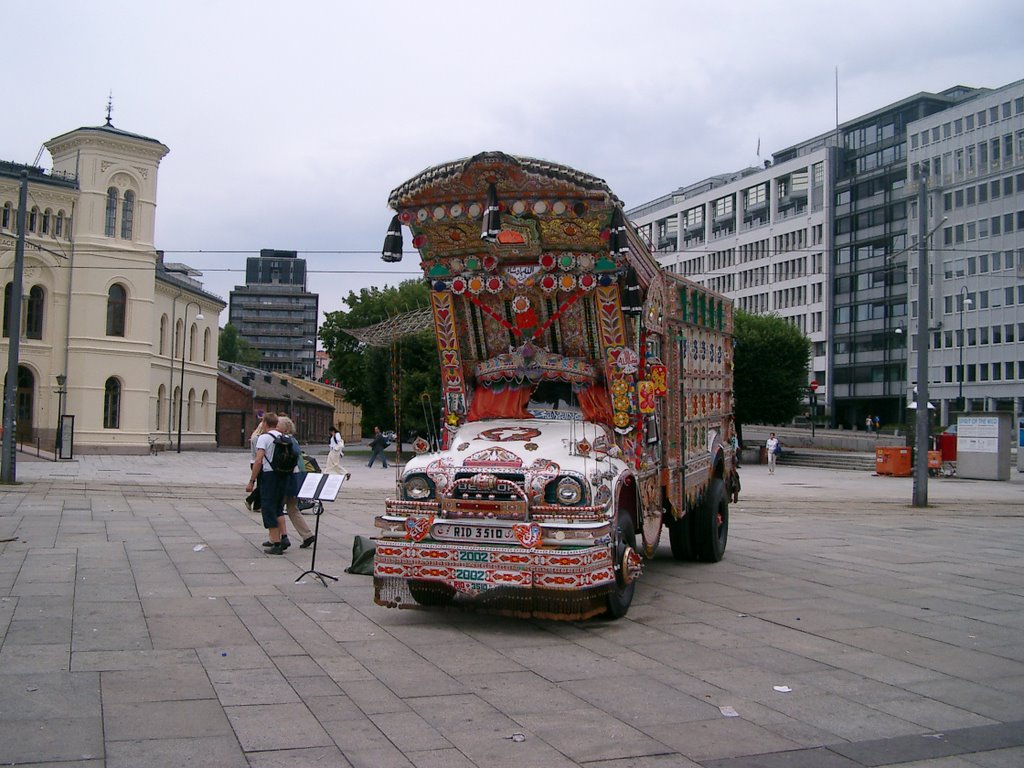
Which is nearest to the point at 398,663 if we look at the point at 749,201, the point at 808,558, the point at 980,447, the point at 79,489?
the point at 808,558

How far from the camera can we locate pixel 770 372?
51.8m

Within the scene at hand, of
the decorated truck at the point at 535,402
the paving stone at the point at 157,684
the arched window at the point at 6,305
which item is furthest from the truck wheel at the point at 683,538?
the arched window at the point at 6,305

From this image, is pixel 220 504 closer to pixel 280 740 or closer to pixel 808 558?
pixel 808 558

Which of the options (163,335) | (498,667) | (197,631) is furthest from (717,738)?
(163,335)

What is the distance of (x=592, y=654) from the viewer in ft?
24.9

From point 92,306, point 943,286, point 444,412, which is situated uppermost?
point 943,286

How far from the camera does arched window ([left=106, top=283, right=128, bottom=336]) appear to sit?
169ft

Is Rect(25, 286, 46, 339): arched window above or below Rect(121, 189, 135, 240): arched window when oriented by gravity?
below

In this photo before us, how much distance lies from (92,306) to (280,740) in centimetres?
4989

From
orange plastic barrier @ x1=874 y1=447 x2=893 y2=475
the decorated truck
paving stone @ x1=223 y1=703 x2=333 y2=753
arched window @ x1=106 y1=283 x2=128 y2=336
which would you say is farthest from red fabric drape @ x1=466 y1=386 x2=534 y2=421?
arched window @ x1=106 y1=283 x2=128 y2=336

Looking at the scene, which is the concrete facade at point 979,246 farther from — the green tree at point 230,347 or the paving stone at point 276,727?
the green tree at point 230,347

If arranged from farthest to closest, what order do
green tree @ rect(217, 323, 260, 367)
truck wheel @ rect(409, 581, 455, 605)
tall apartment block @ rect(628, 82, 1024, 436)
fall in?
1. green tree @ rect(217, 323, 260, 367)
2. tall apartment block @ rect(628, 82, 1024, 436)
3. truck wheel @ rect(409, 581, 455, 605)

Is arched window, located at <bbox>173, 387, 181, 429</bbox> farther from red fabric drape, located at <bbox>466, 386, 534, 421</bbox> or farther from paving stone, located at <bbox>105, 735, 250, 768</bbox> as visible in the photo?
paving stone, located at <bbox>105, 735, 250, 768</bbox>

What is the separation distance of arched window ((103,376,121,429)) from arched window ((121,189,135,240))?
7.91 metres
